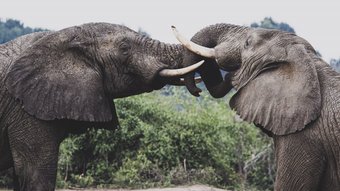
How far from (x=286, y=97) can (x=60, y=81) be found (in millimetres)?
2305

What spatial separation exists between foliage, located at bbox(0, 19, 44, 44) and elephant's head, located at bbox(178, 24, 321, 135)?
187 feet

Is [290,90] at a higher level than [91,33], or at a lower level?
lower

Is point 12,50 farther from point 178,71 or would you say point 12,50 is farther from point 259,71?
point 259,71

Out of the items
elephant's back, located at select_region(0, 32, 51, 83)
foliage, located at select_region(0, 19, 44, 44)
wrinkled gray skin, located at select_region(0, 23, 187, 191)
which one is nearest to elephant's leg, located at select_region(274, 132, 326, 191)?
wrinkled gray skin, located at select_region(0, 23, 187, 191)

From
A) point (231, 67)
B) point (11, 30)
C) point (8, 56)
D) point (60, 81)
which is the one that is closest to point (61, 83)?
point (60, 81)

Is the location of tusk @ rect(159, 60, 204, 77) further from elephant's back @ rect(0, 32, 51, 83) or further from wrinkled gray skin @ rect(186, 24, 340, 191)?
elephant's back @ rect(0, 32, 51, 83)

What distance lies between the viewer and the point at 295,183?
716 cm

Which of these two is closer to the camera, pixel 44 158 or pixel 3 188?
pixel 44 158

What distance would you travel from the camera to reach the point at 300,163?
279 inches

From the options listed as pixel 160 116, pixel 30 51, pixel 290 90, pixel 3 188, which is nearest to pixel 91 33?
pixel 30 51

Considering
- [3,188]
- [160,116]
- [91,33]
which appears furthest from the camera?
[160,116]

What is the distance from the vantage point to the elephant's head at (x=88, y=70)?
315 inches

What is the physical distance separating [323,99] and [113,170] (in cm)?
857

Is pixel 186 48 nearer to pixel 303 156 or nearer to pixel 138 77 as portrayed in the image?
pixel 138 77
